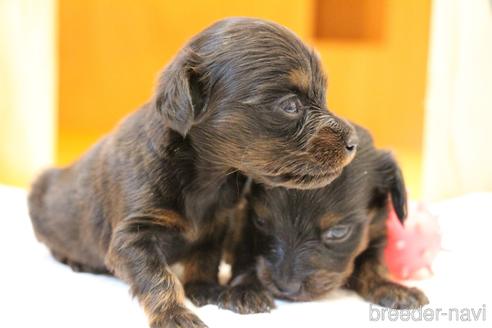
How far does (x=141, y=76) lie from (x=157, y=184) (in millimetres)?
5187

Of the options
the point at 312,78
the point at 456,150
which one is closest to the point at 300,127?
the point at 312,78

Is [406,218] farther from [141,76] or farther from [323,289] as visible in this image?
[141,76]

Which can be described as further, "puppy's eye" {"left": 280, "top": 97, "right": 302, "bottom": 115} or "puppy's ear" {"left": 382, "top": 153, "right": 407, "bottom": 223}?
"puppy's ear" {"left": 382, "top": 153, "right": 407, "bottom": 223}

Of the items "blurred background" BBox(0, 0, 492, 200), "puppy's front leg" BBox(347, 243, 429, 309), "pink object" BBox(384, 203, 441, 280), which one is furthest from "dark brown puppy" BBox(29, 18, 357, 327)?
"blurred background" BBox(0, 0, 492, 200)

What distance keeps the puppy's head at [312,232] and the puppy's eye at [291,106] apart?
14.9 inches

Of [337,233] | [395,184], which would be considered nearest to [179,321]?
[337,233]

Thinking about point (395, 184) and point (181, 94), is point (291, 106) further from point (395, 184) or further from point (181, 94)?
point (395, 184)

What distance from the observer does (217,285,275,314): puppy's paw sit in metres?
2.56

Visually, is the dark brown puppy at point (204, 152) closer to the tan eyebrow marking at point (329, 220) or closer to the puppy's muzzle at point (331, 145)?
the puppy's muzzle at point (331, 145)

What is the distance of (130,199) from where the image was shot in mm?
2598

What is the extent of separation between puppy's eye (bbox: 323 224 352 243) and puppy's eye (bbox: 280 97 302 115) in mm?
538

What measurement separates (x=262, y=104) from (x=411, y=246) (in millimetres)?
1054

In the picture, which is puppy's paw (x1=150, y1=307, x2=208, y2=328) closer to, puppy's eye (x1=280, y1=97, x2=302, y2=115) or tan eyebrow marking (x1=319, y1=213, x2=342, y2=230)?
tan eyebrow marking (x1=319, y1=213, x2=342, y2=230)

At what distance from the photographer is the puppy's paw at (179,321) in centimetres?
226
